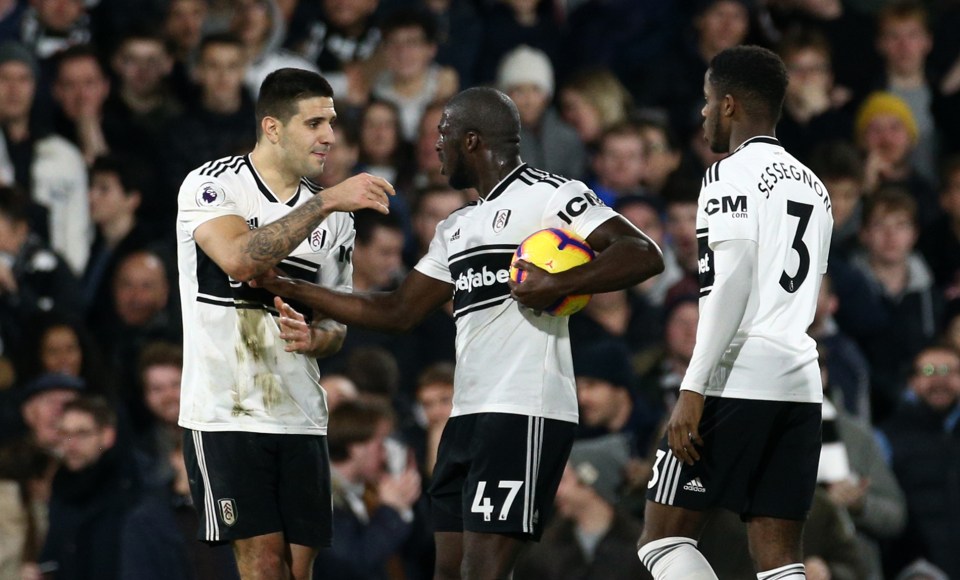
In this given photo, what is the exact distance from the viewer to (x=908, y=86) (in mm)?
14305

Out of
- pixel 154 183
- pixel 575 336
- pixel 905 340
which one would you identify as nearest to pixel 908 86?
pixel 905 340

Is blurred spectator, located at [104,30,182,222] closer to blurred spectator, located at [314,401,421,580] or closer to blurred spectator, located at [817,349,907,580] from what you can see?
blurred spectator, located at [314,401,421,580]

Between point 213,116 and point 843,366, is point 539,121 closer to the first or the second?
point 213,116

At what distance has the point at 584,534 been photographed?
9.93 m

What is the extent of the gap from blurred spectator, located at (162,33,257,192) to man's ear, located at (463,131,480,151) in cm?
534

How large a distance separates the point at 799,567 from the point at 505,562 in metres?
1.19

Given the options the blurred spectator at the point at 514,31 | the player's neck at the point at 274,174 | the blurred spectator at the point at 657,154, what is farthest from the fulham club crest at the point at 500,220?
the blurred spectator at the point at 514,31

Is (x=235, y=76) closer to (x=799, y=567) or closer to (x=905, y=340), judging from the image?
(x=905, y=340)

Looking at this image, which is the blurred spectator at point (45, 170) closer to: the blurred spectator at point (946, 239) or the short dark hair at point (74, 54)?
the short dark hair at point (74, 54)

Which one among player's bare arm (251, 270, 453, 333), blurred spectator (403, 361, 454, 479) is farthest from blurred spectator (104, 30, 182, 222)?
player's bare arm (251, 270, 453, 333)

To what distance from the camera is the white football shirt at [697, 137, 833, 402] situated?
259 inches

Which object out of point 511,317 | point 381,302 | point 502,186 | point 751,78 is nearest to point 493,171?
point 502,186

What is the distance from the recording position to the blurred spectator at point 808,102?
1391 centimetres

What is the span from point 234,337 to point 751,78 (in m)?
2.42
